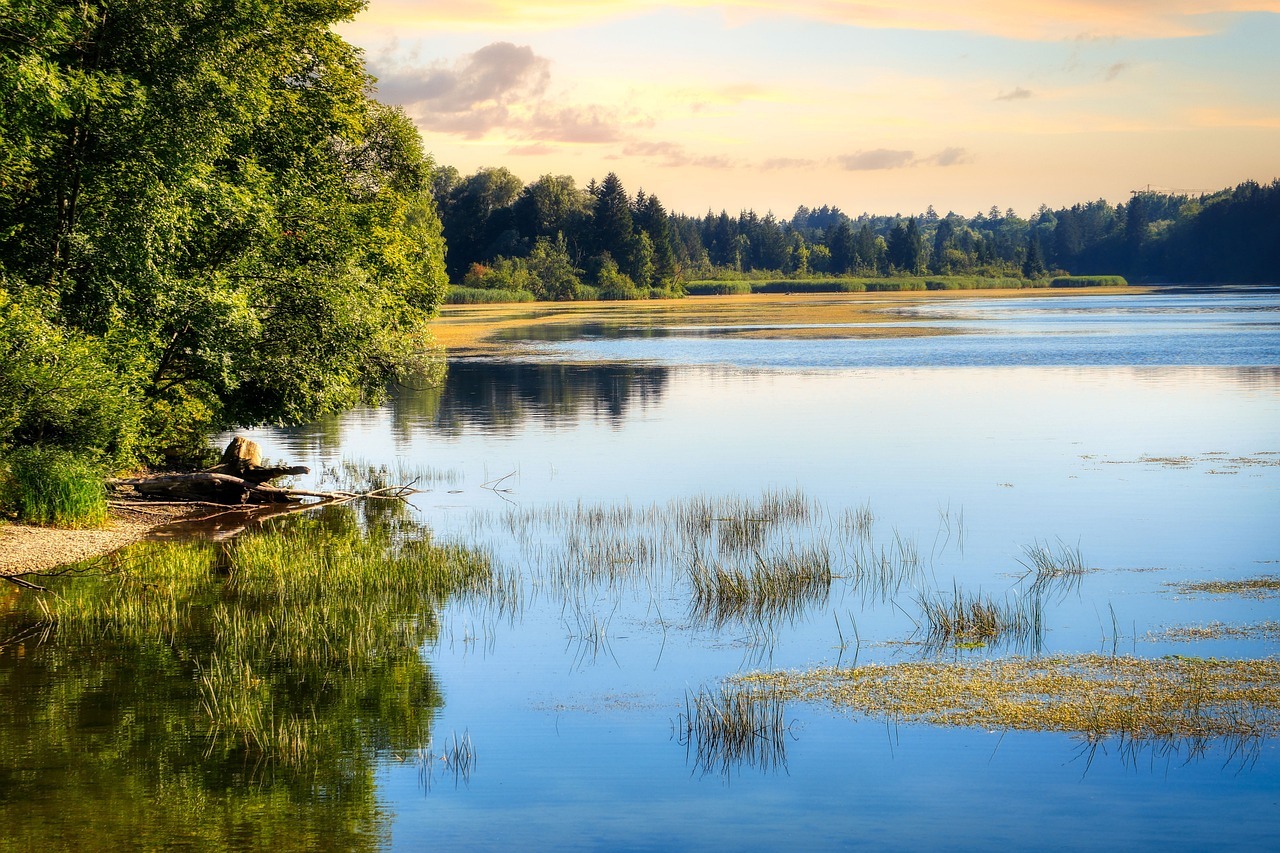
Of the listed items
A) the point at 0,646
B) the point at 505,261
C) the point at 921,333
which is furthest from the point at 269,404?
the point at 505,261

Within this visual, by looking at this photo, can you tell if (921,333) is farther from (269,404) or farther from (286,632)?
(286,632)

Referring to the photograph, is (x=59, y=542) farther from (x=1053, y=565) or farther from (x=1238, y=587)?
(x=1238, y=587)

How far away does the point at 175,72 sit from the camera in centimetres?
2389

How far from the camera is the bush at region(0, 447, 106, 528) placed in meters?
21.7

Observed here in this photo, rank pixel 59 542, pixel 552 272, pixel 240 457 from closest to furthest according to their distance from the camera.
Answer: pixel 59 542
pixel 240 457
pixel 552 272

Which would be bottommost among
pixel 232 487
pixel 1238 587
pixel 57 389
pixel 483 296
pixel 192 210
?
pixel 1238 587

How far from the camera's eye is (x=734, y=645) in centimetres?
1573

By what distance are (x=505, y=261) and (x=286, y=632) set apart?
514ft

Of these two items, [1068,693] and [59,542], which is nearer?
[1068,693]

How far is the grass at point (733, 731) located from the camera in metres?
12.0

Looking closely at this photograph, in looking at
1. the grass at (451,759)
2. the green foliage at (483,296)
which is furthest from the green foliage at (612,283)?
the grass at (451,759)

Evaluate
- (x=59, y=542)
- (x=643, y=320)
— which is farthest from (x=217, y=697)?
(x=643, y=320)

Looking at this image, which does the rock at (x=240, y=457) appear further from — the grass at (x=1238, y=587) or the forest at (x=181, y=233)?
the grass at (x=1238, y=587)

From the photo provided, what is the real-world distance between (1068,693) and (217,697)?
8.99 metres
